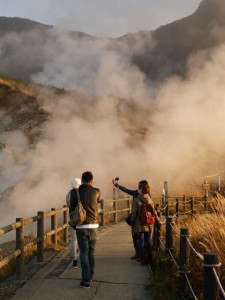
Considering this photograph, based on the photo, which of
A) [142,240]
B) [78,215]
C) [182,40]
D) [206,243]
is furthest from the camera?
[182,40]

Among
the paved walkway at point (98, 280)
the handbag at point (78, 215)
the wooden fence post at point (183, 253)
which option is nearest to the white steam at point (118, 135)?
the paved walkway at point (98, 280)

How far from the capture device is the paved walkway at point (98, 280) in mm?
5812

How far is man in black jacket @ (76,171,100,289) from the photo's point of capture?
6.13 meters

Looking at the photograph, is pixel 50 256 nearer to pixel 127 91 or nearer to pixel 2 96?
pixel 2 96

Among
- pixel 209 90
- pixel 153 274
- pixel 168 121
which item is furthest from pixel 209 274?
pixel 209 90

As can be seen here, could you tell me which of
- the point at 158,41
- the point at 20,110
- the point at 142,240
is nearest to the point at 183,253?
the point at 142,240

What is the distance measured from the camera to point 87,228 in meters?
6.14

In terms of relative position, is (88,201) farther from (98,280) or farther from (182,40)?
(182,40)

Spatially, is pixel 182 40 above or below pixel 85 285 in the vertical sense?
above

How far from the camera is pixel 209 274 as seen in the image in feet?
12.3

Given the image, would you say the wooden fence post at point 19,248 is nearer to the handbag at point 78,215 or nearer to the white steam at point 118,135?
the handbag at point 78,215

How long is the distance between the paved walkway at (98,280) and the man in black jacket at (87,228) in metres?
0.24

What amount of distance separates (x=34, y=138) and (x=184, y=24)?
6795cm

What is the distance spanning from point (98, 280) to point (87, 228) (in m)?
0.95
